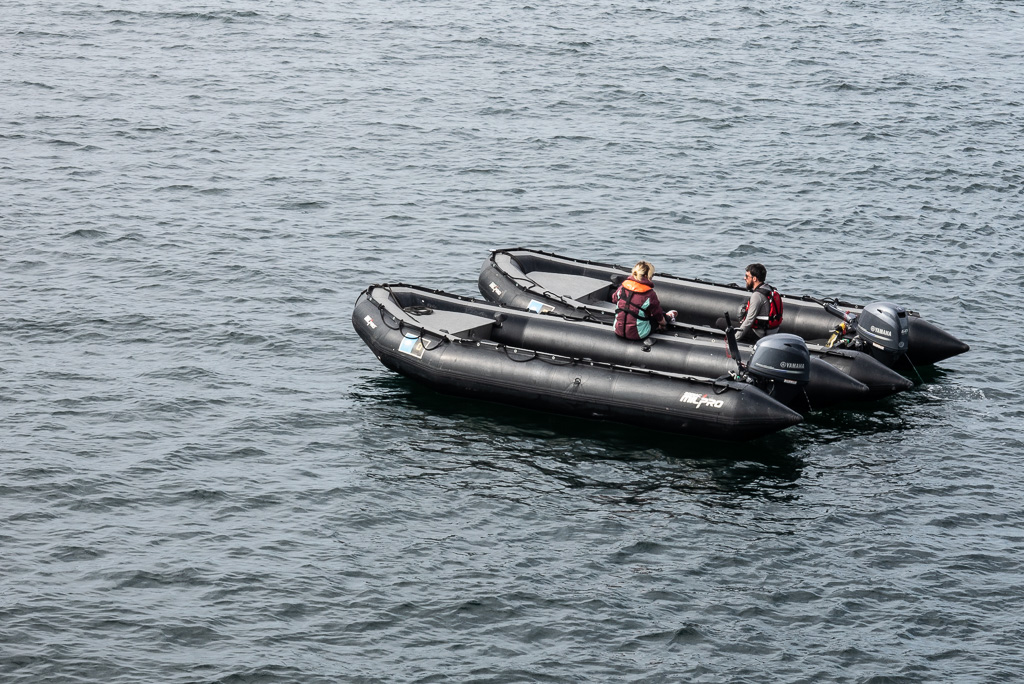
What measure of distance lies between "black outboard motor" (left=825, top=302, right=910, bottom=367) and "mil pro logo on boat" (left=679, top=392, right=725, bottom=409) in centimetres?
324

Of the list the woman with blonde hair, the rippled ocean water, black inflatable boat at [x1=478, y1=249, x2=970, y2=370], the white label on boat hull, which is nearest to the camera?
the rippled ocean water

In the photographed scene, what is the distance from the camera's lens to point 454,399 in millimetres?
19156

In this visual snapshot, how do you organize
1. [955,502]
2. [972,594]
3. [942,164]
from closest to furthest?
[972,594] < [955,502] < [942,164]

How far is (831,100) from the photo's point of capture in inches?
1428

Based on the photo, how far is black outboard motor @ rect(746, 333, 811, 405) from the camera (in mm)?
17531

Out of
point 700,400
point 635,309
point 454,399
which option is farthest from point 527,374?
point 700,400

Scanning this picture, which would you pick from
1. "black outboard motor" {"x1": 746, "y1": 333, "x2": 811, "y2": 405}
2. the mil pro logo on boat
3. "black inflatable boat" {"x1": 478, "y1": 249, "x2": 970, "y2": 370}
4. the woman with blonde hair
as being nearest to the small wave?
"black inflatable boat" {"x1": 478, "y1": 249, "x2": 970, "y2": 370}

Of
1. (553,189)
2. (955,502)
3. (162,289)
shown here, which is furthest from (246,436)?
(553,189)

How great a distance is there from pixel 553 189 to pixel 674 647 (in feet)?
57.6

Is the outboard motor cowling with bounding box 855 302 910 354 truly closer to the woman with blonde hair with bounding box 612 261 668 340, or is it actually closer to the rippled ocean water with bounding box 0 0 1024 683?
the rippled ocean water with bounding box 0 0 1024 683

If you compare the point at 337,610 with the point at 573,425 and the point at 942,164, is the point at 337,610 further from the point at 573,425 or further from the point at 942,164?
the point at 942,164

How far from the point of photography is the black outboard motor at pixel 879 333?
19.1 meters

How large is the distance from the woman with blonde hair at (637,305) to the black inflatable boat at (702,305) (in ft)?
4.27

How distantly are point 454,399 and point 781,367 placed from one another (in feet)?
16.6
